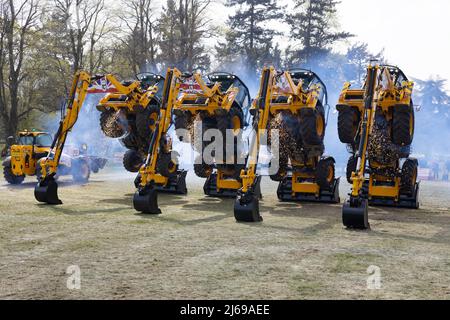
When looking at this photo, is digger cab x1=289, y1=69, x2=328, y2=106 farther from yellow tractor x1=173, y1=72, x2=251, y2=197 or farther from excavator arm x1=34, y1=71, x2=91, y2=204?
excavator arm x1=34, y1=71, x2=91, y2=204

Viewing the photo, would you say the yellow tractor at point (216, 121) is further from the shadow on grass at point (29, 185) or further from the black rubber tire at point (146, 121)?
the shadow on grass at point (29, 185)

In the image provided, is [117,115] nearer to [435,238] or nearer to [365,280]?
[435,238]

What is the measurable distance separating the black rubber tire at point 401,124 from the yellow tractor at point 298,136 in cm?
194

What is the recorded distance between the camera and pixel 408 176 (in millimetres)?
13438

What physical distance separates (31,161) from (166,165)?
20.5 ft

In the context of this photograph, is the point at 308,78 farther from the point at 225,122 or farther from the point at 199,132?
the point at 199,132

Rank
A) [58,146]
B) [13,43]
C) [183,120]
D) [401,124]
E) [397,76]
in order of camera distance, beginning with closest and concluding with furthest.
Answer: [401,124]
[58,146]
[397,76]
[183,120]
[13,43]

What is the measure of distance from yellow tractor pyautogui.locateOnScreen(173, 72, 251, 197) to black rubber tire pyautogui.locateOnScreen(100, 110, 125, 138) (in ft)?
6.00

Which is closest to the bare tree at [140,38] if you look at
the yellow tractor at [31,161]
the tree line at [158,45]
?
the tree line at [158,45]

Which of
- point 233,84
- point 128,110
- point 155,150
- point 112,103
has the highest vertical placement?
point 233,84

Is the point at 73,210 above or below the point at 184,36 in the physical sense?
below

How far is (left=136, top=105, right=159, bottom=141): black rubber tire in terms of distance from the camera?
14.8 m

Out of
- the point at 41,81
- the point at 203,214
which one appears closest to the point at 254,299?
the point at 203,214

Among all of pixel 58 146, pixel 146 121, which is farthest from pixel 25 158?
pixel 58 146
